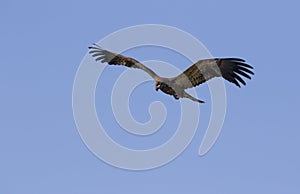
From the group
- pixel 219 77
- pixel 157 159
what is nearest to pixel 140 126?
pixel 157 159

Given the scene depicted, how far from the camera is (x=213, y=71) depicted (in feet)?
116

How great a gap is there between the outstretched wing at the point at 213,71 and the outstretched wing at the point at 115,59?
4.14ft

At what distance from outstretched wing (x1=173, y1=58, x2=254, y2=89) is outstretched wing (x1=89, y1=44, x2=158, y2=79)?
4.14 feet

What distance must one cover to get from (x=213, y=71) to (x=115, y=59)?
4.64 m

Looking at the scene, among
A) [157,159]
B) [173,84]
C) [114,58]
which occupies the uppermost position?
[114,58]

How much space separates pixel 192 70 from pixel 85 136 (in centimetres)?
498

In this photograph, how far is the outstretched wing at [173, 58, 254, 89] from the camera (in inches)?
1377

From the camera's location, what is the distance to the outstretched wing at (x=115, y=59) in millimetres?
35487

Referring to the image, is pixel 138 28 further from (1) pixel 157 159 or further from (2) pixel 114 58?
(1) pixel 157 159

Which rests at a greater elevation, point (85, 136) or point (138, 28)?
point (138, 28)

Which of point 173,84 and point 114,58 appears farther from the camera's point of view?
point 114,58

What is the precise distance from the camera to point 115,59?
3788 centimetres

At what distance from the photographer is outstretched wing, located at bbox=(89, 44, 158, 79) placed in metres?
35.5

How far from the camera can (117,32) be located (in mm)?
36438
